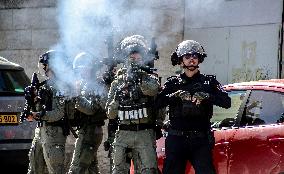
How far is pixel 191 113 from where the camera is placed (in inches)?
213

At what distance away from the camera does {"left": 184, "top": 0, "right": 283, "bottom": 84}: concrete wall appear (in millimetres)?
10094

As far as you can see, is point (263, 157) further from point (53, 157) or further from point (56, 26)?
point (56, 26)

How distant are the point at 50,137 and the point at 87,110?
0.52 meters

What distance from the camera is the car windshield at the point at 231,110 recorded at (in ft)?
19.0

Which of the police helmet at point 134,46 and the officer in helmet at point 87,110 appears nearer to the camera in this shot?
the police helmet at point 134,46

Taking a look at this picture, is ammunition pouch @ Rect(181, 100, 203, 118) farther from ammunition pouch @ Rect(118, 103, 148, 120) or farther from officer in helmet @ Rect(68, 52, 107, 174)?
officer in helmet @ Rect(68, 52, 107, 174)

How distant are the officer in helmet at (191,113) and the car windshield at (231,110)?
378mm

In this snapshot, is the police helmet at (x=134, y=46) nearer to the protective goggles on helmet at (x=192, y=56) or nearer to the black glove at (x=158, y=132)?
the protective goggles on helmet at (x=192, y=56)

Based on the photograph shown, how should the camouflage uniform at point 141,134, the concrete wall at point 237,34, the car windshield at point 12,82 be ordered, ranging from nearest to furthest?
the camouflage uniform at point 141,134 < the car windshield at point 12,82 < the concrete wall at point 237,34

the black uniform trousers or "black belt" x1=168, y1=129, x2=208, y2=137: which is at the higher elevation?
"black belt" x1=168, y1=129, x2=208, y2=137

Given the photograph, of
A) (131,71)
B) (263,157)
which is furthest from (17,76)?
(263,157)

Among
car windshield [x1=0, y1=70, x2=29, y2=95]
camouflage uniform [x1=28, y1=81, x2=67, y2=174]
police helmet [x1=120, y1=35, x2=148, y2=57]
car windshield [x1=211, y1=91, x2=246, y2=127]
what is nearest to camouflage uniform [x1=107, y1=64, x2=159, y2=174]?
police helmet [x1=120, y1=35, x2=148, y2=57]

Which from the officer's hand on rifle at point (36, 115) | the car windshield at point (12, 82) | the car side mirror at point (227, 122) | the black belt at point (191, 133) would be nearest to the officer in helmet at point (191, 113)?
the black belt at point (191, 133)

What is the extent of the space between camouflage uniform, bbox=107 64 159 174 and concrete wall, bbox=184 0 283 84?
415 centimetres
